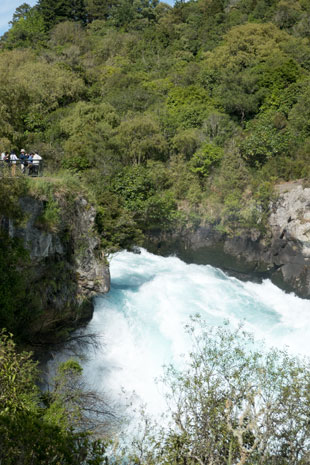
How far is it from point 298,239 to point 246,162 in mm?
9457

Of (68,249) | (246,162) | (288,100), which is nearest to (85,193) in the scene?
(68,249)

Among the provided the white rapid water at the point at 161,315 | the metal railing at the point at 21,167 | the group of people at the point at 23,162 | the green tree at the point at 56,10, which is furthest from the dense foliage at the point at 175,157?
the green tree at the point at 56,10

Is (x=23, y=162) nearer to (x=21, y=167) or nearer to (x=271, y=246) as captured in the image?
(x=21, y=167)

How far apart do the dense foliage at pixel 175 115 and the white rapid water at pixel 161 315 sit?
2837 mm

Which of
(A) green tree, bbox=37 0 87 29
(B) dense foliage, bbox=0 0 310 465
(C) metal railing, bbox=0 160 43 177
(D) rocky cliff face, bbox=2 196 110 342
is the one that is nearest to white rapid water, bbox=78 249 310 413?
(B) dense foliage, bbox=0 0 310 465

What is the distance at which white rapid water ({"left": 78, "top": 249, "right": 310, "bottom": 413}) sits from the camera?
1806cm

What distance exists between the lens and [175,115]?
3925 centimetres

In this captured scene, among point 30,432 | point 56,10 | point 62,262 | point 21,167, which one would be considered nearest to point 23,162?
point 21,167

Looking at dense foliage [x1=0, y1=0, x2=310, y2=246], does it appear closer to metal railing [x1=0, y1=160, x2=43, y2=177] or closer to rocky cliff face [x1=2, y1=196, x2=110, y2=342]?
rocky cliff face [x1=2, y1=196, x2=110, y2=342]

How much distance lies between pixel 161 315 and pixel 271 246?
1124cm

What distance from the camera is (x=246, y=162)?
34656mm

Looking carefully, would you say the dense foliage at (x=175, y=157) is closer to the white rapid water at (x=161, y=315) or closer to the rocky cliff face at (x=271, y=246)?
the rocky cliff face at (x=271, y=246)

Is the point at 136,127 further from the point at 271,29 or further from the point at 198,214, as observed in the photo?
the point at 271,29

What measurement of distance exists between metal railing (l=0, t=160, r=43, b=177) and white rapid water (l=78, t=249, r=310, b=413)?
685cm
